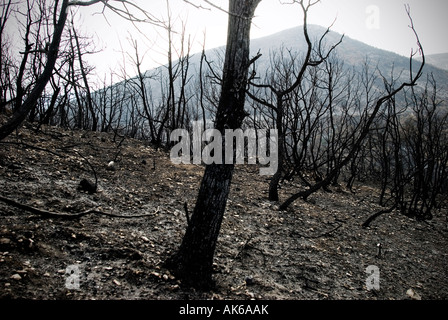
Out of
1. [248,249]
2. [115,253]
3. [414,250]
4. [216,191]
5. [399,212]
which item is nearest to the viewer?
[216,191]

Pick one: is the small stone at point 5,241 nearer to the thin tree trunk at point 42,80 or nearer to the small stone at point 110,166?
the thin tree trunk at point 42,80

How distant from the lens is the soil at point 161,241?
229cm

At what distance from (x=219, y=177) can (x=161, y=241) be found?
1434 mm

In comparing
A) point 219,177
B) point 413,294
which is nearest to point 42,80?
point 219,177

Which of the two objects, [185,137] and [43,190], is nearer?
[43,190]

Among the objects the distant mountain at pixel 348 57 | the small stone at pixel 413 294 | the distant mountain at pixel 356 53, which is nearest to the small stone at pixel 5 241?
the small stone at pixel 413 294

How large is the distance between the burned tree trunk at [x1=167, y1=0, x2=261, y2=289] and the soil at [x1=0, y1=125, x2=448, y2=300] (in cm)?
21

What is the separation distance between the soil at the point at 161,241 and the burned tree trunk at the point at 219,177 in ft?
0.69

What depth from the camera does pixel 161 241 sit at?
10.4 ft

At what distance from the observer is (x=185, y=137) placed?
10.5 meters

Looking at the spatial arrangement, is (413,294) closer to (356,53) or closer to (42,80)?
(42,80)
